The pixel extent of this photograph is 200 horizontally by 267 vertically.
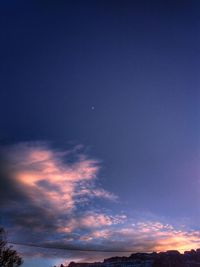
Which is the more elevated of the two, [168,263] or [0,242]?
[168,263]

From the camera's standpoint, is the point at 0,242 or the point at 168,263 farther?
the point at 168,263

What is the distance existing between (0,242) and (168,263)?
531 feet

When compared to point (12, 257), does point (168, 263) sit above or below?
above

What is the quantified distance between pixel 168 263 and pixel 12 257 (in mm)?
160565

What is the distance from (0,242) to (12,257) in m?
2.75

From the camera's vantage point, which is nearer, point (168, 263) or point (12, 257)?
point (12, 257)

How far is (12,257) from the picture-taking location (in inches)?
2152

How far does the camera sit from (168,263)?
19938 cm

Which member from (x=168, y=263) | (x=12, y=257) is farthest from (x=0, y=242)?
(x=168, y=263)

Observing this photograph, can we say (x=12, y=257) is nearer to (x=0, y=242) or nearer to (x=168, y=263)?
(x=0, y=242)
